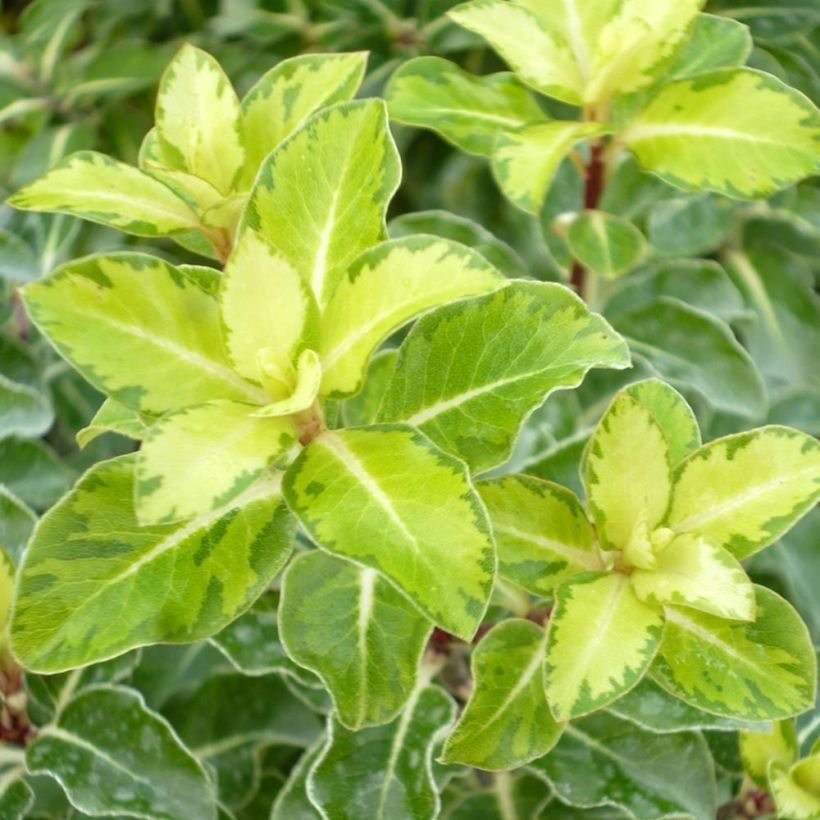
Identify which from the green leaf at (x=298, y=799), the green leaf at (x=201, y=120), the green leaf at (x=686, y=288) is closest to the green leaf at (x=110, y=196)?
the green leaf at (x=201, y=120)

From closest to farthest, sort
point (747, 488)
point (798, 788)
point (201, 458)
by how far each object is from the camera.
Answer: point (201, 458)
point (747, 488)
point (798, 788)

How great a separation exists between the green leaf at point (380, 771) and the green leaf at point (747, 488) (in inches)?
11.6

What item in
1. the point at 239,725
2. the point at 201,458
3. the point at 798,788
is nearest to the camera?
the point at 201,458

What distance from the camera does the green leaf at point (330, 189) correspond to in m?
0.56

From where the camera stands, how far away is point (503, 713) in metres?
Result: 0.65

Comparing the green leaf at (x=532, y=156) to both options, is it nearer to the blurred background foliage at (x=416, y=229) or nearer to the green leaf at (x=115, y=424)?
the blurred background foliage at (x=416, y=229)

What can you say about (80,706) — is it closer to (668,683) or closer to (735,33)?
(668,683)

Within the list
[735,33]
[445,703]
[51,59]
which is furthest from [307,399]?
[51,59]

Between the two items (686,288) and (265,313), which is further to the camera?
(686,288)

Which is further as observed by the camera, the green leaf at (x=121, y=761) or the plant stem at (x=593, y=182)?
the plant stem at (x=593, y=182)

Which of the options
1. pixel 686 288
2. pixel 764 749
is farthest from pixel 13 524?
pixel 686 288

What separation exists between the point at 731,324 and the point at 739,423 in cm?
19

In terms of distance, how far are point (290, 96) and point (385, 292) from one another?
0.77 feet

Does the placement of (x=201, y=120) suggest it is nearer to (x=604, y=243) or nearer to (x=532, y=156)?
(x=532, y=156)
